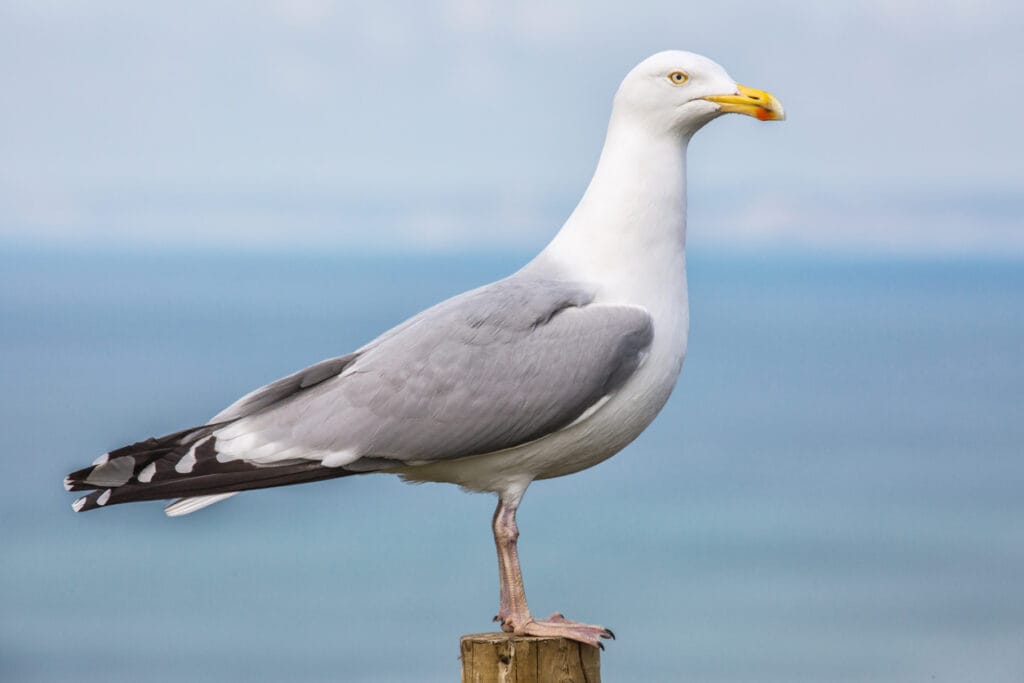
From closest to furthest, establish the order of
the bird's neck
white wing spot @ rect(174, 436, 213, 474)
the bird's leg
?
white wing spot @ rect(174, 436, 213, 474) < the bird's leg < the bird's neck

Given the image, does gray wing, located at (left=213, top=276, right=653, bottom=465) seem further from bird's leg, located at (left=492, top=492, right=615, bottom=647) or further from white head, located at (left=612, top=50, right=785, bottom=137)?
white head, located at (left=612, top=50, right=785, bottom=137)

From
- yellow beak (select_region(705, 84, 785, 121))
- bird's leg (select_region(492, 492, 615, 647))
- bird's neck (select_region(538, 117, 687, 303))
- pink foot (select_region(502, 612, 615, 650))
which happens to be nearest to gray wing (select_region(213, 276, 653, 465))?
bird's neck (select_region(538, 117, 687, 303))

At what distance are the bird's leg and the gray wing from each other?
1.24 ft

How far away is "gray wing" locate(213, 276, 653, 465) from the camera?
17.2 ft

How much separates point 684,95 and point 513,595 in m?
2.11

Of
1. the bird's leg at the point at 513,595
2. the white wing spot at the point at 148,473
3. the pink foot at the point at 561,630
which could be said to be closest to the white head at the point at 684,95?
the bird's leg at the point at 513,595

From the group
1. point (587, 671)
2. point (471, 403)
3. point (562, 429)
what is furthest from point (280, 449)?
point (587, 671)

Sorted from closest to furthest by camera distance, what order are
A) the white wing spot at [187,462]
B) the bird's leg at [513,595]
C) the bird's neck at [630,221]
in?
the white wing spot at [187,462] < the bird's leg at [513,595] < the bird's neck at [630,221]

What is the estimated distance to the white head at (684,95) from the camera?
18.4 feet

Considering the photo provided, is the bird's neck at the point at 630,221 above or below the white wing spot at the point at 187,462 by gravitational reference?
above

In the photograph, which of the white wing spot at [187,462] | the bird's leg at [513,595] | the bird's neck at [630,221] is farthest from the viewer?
the bird's neck at [630,221]

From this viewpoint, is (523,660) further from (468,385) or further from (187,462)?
(187,462)

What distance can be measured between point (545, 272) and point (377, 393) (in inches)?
33.5

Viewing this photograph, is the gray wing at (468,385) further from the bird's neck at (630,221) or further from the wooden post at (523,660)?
the wooden post at (523,660)
